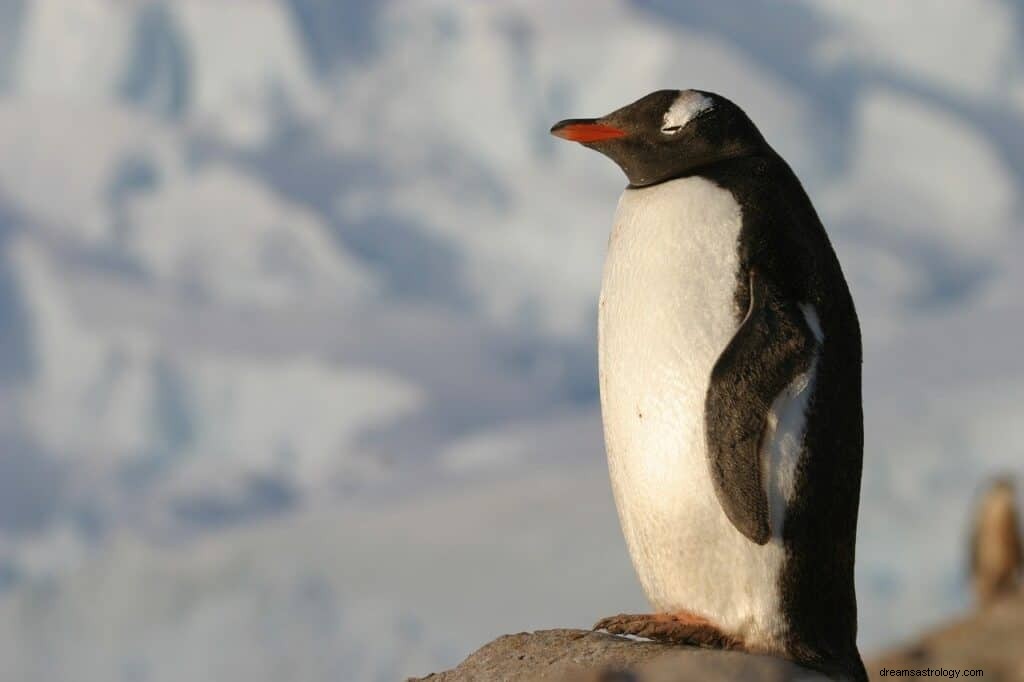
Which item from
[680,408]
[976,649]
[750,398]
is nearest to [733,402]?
[750,398]

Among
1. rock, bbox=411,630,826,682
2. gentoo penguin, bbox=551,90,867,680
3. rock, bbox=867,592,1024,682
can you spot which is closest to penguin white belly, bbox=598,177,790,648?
gentoo penguin, bbox=551,90,867,680

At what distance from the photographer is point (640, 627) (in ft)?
13.0

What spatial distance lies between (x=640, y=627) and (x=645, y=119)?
1.35 m

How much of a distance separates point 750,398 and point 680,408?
0.19 metres

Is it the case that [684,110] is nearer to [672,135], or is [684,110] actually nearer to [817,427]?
[672,135]

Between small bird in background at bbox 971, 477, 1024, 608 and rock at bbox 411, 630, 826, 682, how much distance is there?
494 inches

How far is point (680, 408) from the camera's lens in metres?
3.87

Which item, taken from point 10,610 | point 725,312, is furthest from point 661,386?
point 10,610

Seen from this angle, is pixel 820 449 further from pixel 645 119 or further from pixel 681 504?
pixel 645 119

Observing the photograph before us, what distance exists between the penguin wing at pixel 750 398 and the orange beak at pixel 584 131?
67cm

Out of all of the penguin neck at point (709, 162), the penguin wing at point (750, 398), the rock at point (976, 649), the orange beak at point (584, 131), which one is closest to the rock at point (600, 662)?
the penguin wing at point (750, 398)

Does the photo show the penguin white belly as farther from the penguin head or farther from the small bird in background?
the small bird in background

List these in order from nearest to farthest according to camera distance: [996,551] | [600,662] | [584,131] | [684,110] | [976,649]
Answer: [600,662] < [684,110] < [584,131] < [976,649] < [996,551]

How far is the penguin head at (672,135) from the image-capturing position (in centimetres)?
410
